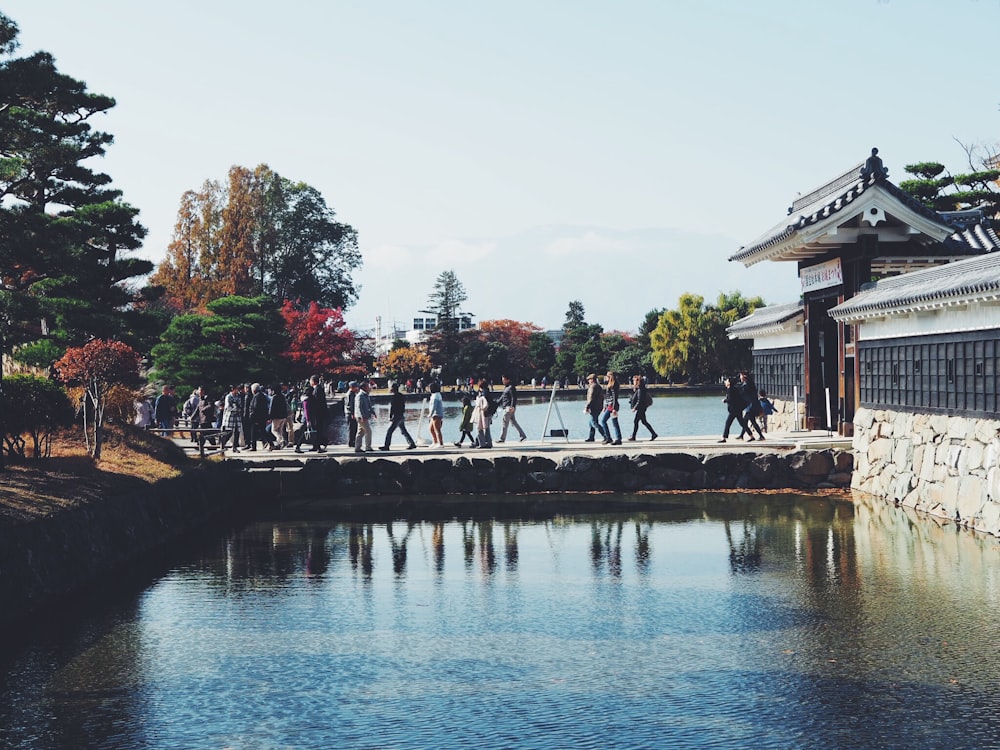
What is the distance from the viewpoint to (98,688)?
32.9 feet

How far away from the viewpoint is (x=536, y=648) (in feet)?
36.3

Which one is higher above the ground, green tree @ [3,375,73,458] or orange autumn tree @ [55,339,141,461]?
orange autumn tree @ [55,339,141,461]

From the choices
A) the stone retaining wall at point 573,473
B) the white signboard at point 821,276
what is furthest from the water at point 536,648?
the white signboard at point 821,276

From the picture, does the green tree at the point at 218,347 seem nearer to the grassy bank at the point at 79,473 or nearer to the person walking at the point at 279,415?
the person walking at the point at 279,415

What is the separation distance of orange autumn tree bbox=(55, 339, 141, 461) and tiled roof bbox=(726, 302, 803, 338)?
61.8 feet

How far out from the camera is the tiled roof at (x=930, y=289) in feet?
56.4

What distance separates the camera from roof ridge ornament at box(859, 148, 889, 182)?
83.6 feet

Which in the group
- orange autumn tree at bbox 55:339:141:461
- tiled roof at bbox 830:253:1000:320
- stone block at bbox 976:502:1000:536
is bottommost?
stone block at bbox 976:502:1000:536

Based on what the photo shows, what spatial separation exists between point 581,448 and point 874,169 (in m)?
9.48

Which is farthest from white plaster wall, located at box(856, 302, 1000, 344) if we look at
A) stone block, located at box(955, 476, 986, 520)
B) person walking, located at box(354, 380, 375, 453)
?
person walking, located at box(354, 380, 375, 453)

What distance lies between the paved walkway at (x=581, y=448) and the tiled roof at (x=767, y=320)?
5229mm

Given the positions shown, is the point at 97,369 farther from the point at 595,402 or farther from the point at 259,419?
the point at 595,402

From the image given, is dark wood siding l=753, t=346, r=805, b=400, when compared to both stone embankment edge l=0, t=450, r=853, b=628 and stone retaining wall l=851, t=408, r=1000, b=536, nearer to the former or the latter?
stone embankment edge l=0, t=450, r=853, b=628

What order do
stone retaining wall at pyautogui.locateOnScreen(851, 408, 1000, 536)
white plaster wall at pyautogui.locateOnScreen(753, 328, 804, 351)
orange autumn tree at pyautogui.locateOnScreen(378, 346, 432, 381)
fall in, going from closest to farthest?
1. stone retaining wall at pyautogui.locateOnScreen(851, 408, 1000, 536)
2. white plaster wall at pyautogui.locateOnScreen(753, 328, 804, 351)
3. orange autumn tree at pyautogui.locateOnScreen(378, 346, 432, 381)
